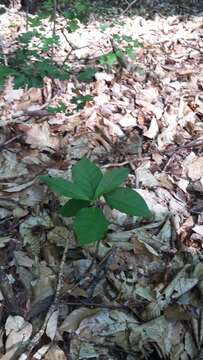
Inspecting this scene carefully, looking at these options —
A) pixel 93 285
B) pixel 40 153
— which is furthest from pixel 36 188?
pixel 93 285

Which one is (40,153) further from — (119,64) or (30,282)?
(119,64)

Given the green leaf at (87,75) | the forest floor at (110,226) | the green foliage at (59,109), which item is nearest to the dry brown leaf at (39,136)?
the forest floor at (110,226)

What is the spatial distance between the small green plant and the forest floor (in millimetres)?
414

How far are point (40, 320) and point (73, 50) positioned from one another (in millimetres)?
2851

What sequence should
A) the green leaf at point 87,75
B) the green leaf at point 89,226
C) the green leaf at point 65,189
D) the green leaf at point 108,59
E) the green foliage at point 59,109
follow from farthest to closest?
the green leaf at point 108,59 < the green leaf at point 87,75 < the green foliage at point 59,109 < the green leaf at point 65,189 < the green leaf at point 89,226

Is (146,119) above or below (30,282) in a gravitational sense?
above

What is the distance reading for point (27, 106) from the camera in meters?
3.10

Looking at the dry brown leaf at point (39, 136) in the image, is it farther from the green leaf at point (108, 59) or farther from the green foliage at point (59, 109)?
the green leaf at point (108, 59)

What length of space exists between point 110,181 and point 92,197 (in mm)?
99

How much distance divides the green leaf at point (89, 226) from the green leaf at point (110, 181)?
78 mm

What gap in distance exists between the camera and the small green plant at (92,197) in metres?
1.57

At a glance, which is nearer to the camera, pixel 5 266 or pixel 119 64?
pixel 5 266

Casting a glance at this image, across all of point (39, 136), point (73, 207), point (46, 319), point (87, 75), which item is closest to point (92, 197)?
point (73, 207)

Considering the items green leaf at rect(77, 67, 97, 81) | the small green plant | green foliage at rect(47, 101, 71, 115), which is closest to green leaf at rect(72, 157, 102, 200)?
the small green plant
